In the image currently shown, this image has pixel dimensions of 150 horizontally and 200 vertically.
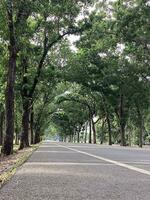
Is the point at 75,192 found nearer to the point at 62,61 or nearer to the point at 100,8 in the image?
the point at 100,8

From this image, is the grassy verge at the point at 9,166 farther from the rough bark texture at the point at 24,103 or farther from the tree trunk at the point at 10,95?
the rough bark texture at the point at 24,103

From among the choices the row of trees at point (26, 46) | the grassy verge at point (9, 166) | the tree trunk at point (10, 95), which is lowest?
the grassy verge at point (9, 166)

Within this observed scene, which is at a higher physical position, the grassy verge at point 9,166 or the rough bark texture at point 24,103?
the rough bark texture at point 24,103

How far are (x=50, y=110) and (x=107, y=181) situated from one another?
244 feet

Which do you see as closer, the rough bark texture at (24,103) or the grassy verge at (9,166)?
the grassy verge at (9,166)

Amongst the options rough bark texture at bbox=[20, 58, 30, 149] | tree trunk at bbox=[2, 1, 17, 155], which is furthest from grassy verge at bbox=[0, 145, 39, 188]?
rough bark texture at bbox=[20, 58, 30, 149]

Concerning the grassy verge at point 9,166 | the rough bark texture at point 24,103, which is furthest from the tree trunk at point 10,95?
the rough bark texture at point 24,103

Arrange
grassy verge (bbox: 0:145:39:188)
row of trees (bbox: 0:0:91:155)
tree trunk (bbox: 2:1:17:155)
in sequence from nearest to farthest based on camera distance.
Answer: grassy verge (bbox: 0:145:39:188), row of trees (bbox: 0:0:91:155), tree trunk (bbox: 2:1:17:155)

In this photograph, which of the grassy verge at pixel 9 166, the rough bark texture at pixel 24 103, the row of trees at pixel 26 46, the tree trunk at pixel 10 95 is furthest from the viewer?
the rough bark texture at pixel 24 103

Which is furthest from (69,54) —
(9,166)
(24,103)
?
(9,166)

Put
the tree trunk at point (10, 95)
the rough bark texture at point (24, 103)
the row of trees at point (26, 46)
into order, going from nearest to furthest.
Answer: the row of trees at point (26, 46), the tree trunk at point (10, 95), the rough bark texture at point (24, 103)

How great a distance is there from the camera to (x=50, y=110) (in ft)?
275

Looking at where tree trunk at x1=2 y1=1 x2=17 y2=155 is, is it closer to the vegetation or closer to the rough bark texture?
the vegetation

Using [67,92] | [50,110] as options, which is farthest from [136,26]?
[50,110]
